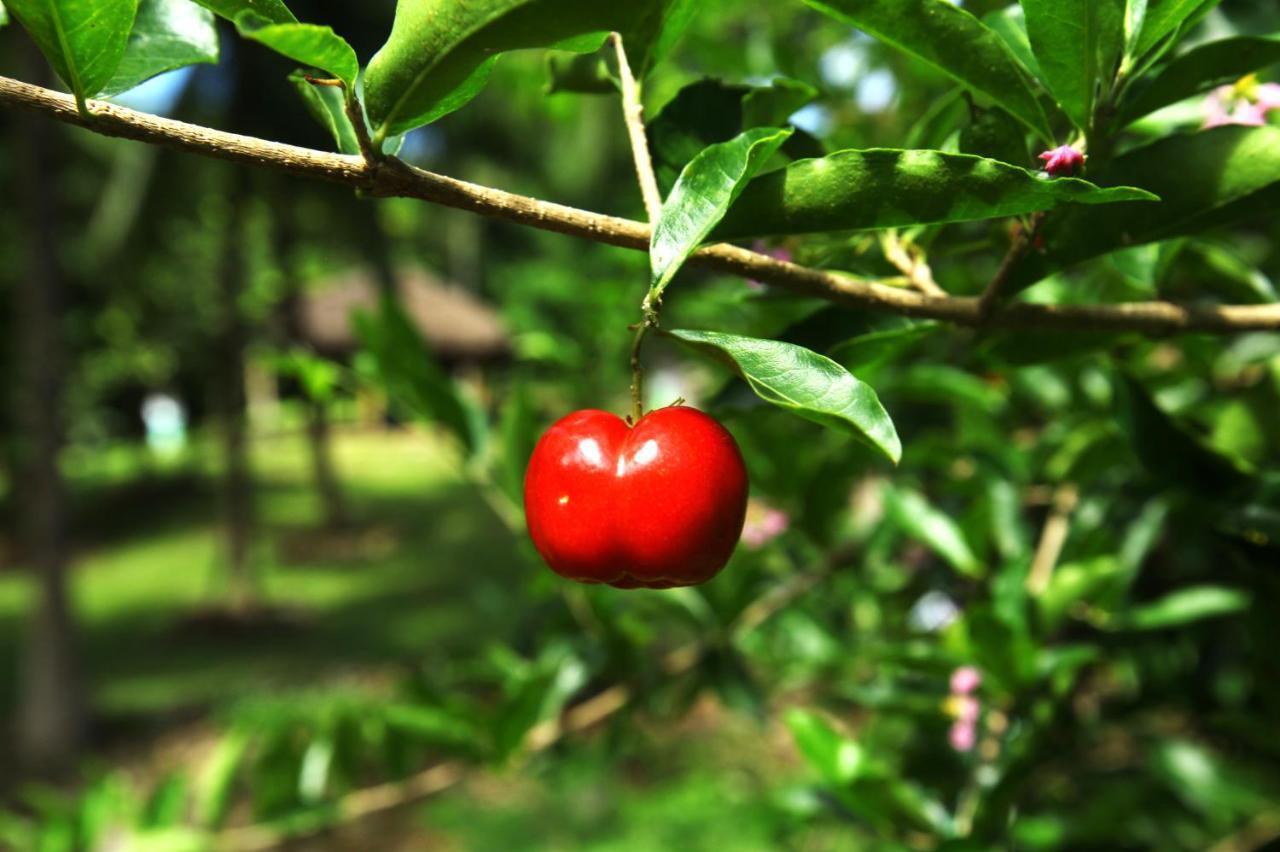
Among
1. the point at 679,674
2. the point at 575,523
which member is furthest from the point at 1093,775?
the point at 575,523

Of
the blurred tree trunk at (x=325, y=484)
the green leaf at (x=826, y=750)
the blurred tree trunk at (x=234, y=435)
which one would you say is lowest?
the blurred tree trunk at (x=325, y=484)

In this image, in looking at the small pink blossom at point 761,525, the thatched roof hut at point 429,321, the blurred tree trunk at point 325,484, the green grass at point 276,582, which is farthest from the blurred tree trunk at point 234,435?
the small pink blossom at point 761,525

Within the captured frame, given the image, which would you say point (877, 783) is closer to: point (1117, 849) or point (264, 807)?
point (1117, 849)

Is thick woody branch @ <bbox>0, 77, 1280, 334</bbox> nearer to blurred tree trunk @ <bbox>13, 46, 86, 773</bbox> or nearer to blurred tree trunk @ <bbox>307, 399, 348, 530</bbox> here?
blurred tree trunk @ <bbox>13, 46, 86, 773</bbox>

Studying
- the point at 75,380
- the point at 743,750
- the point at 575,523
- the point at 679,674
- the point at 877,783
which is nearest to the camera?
the point at 575,523

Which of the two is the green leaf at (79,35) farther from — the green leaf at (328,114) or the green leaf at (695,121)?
the green leaf at (695,121)

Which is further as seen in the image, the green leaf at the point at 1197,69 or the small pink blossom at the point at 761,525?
the small pink blossom at the point at 761,525
